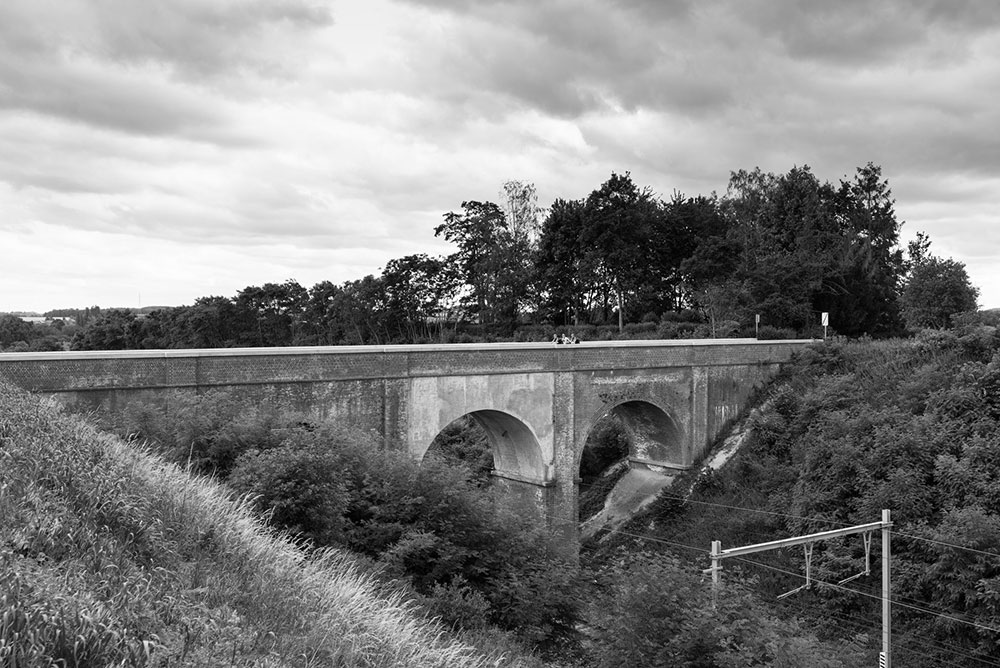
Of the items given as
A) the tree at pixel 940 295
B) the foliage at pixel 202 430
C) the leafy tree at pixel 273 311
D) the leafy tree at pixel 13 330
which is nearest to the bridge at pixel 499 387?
the foliage at pixel 202 430

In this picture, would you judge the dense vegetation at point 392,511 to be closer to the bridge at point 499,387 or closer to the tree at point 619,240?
the bridge at point 499,387

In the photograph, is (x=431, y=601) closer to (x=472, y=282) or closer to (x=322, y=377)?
(x=322, y=377)

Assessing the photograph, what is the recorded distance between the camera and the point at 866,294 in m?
40.8

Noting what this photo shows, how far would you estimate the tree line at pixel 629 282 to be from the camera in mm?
37344

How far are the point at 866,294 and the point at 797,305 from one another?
6993mm

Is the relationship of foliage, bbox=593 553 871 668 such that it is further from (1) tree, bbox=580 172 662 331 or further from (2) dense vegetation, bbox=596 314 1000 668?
(1) tree, bbox=580 172 662 331

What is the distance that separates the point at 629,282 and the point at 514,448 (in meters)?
26.0

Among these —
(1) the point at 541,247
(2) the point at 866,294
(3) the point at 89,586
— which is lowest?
(3) the point at 89,586

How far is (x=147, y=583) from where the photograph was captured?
419 centimetres

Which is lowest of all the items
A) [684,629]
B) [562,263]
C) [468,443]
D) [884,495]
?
[468,443]

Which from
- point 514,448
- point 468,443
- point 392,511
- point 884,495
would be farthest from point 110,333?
point 884,495

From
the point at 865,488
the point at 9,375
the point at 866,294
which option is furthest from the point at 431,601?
the point at 866,294

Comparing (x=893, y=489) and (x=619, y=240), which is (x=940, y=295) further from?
(x=893, y=489)

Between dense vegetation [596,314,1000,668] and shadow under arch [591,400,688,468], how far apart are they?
65.4 inches
